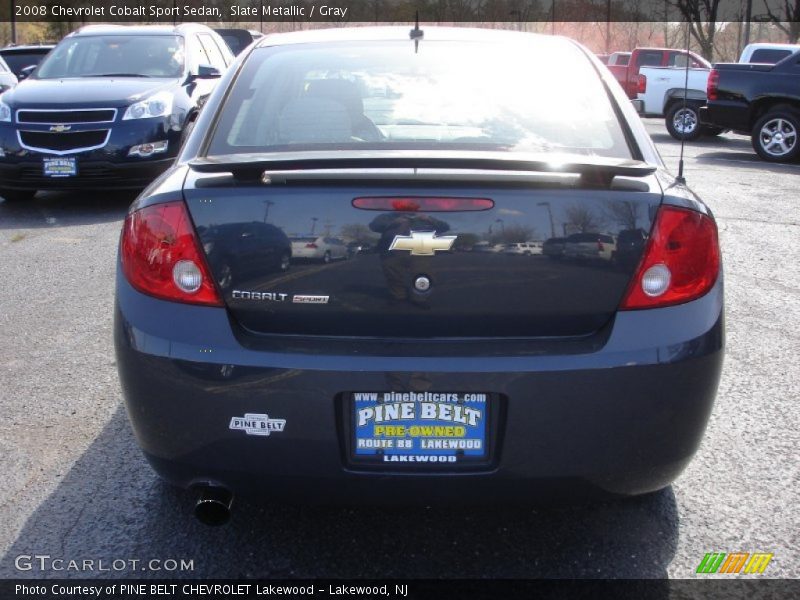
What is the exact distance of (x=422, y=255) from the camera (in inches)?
94.7

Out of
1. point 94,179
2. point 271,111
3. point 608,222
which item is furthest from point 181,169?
point 94,179

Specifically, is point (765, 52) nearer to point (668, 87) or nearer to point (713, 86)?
point (668, 87)

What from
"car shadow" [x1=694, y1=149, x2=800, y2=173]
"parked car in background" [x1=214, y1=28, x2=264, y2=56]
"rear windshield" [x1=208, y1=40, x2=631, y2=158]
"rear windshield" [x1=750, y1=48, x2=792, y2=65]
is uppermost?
"rear windshield" [x1=208, y1=40, x2=631, y2=158]

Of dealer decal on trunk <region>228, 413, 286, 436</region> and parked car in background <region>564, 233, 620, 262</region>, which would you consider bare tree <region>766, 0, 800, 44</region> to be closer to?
parked car in background <region>564, 233, 620, 262</region>

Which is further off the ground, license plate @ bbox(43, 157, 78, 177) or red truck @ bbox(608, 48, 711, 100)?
license plate @ bbox(43, 157, 78, 177)

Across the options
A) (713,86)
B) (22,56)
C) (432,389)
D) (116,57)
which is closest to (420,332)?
(432,389)

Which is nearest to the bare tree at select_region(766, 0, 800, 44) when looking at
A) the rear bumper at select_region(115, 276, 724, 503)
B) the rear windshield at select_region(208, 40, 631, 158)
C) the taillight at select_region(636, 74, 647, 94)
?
the taillight at select_region(636, 74, 647, 94)

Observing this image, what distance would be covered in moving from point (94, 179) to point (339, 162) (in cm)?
651

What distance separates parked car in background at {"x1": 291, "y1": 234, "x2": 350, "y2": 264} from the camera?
242cm

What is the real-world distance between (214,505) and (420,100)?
5.05 feet

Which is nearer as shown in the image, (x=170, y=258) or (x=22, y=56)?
(x=170, y=258)

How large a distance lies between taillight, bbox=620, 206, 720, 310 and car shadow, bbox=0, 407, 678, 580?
83 centimetres

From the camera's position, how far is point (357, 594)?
2641 millimetres

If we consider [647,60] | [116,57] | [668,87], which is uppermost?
[116,57]
